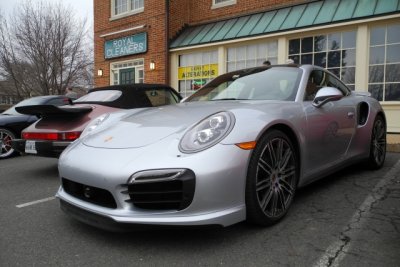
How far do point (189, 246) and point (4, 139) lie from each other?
20.6 ft

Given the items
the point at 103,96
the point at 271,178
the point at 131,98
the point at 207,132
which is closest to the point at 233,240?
the point at 271,178


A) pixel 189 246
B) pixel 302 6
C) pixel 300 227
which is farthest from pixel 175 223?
pixel 302 6

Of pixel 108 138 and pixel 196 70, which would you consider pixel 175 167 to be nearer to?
pixel 108 138

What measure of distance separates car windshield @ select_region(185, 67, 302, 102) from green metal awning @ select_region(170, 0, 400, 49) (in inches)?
214

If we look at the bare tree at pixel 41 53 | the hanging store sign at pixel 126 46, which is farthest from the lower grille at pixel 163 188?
the bare tree at pixel 41 53

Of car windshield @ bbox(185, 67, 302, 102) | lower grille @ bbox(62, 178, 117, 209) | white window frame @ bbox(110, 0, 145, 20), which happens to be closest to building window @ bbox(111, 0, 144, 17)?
white window frame @ bbox(110, 0, 145, 20)

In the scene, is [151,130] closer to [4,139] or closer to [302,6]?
[4,139]

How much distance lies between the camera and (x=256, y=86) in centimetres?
370

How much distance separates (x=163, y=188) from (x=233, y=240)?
700 mm

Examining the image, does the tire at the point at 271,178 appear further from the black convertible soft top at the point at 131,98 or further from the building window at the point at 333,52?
the building window at the point at 333,52

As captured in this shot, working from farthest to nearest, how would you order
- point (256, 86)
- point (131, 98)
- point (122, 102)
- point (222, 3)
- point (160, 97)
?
point (222, 3), point (160, 97), point (131, 98), point (122, 102), point (256, 86)

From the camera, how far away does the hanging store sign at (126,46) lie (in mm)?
12875

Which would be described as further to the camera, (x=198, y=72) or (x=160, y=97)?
(x=198, y=72)

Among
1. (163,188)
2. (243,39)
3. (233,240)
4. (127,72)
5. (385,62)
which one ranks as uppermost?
(243,39)
